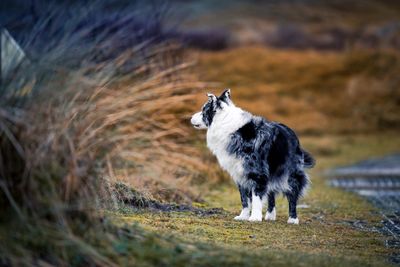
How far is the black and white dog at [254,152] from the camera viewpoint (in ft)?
32.9

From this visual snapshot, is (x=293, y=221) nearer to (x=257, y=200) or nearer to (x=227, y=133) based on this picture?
(x=257, y=200)

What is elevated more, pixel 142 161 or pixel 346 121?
pixel 346 121

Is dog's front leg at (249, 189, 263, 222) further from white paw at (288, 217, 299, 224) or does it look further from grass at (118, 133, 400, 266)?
white paw at (288, 217, 299, 224)

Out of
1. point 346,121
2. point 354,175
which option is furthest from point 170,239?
point 346,121

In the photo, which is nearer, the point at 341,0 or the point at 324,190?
the point at 324,190

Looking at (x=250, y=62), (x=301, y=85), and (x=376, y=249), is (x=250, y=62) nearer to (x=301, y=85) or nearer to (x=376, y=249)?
(x=301, y=85)

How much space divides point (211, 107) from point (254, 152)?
0.84m

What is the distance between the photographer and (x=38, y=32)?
7109 mm

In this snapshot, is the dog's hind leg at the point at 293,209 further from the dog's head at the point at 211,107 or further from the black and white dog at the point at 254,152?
the dog's head at the point at 211,107

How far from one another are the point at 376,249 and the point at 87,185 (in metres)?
3.40

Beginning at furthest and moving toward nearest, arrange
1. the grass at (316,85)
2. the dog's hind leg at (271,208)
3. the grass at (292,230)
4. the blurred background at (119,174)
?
1. the grass at (316,85)
2. the dog's hind leg at (271,208)
3. the grass at (292,230)
4. the blurred background at (119,174)

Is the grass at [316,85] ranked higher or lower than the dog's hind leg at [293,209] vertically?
higher

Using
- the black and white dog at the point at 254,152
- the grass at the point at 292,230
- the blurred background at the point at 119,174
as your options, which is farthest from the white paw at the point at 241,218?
the blurred background at the point at 119,174

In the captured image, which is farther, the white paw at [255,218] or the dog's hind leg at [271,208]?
the dog's hind leg at [271,208]
